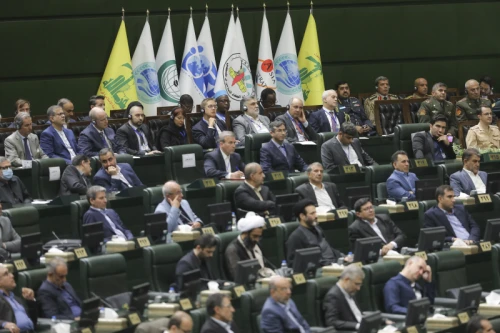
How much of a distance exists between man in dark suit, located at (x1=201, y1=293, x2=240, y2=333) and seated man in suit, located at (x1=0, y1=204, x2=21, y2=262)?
5.64 ft

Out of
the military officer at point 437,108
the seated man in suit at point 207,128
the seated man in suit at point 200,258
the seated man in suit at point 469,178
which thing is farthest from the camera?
the military officer at point 437,108

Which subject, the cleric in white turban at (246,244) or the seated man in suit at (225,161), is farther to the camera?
the seated man in suit at (225,161)

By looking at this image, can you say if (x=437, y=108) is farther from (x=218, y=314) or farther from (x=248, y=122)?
(x=218, y=314)

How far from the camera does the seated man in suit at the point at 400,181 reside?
1079 cm

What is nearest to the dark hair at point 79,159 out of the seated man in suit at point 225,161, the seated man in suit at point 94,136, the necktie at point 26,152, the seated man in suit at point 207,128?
the necktie at point 26,152

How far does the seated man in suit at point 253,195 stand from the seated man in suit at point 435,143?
2322mm

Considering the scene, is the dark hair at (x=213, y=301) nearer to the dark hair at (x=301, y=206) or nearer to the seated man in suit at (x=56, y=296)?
the seated man in suit at (x=56, y=296)

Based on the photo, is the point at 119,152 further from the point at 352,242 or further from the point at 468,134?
the point at 468,134

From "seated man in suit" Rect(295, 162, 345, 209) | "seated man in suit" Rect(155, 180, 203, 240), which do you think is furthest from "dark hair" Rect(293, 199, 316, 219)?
"seated man in suit" Rect(295, 162, 345, 209)

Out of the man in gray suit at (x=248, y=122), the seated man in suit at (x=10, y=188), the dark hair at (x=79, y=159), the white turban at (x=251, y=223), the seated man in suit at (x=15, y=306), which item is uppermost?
the man in gray suit at (x=248, y=122)

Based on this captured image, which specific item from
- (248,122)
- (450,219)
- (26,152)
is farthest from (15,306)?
(248,122)

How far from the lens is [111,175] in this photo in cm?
1031

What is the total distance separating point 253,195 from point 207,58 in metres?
4.27

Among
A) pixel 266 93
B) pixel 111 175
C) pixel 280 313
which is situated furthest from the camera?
pixel 266 93
